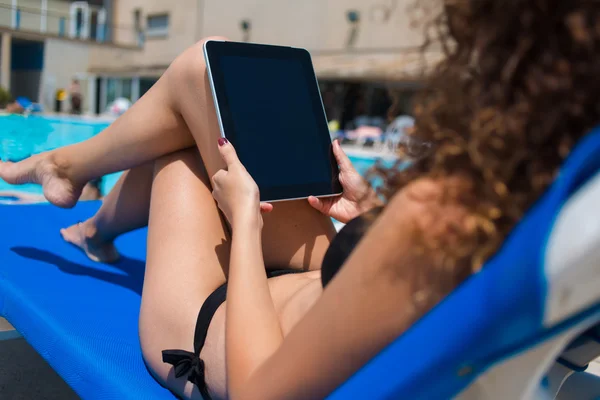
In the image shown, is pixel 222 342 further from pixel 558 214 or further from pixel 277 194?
pixel 558 214

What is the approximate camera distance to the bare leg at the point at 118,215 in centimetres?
206

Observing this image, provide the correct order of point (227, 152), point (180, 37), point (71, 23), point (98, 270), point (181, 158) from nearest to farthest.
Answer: point (227, 152) → point (181, 158) → point (98, 270) → point (71, 23) → point (180, 37)

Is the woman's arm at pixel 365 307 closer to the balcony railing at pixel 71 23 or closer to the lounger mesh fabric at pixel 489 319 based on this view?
the lounger mesh fabric at pixel 489 319

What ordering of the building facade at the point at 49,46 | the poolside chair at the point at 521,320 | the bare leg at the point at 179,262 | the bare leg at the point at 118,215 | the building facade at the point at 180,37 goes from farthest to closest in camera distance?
the building facade at the point at 49,46 → the building facade at the point at 180,37 → the bare leg at the point at 118,215 → the bare leg at the point at 179,262 → the poolside chair at the point at 521,320

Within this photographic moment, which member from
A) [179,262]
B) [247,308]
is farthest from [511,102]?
[179,262]

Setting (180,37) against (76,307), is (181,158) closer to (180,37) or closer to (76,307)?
(76,307)

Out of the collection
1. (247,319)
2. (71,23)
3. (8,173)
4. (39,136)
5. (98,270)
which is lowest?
(71,23)

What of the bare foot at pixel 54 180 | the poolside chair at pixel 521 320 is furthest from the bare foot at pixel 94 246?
the poolside chair at pixel 521 320

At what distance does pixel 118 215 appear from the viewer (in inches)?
84.6

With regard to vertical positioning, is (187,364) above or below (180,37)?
above

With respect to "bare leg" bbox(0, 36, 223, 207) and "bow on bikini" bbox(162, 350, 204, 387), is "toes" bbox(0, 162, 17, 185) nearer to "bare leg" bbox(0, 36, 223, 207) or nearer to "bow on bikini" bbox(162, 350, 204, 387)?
"bare leg" bbox(0, 36, 223, 207)

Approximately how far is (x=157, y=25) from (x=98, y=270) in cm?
2403

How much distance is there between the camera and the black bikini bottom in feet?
4.32

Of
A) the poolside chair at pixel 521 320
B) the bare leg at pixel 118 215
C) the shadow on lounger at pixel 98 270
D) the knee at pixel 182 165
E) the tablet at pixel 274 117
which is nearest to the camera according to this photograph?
the poolside chair at pixel 521 320
